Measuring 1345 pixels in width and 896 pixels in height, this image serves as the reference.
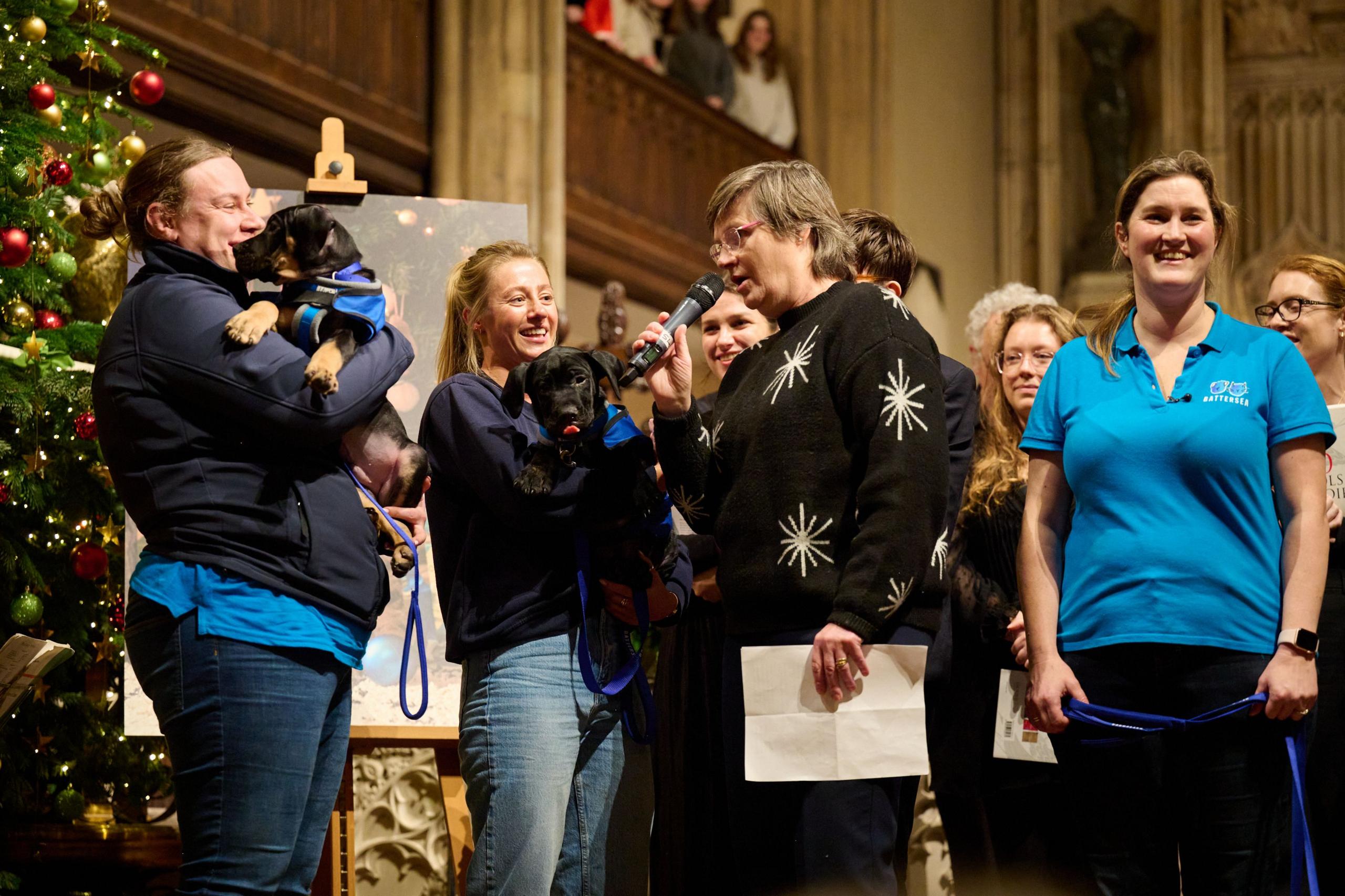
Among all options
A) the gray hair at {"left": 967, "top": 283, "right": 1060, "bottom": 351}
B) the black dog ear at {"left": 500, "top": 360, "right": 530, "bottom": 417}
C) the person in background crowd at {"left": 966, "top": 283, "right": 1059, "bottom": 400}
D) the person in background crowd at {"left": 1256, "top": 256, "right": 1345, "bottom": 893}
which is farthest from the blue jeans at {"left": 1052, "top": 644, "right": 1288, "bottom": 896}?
the gray hair at {"left": 967, "top": 283, "right": 1060, "bottom": 351}

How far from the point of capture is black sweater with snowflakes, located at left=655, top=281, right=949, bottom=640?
7.01 ft

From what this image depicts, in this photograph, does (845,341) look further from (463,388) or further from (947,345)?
(947,345)

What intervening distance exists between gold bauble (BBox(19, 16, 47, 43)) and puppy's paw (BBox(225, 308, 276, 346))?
2057 mm

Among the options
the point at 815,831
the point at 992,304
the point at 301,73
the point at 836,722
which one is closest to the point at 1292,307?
the point at 992,304

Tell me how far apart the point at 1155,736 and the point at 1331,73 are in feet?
33.6

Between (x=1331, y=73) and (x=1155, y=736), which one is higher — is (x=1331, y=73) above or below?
above

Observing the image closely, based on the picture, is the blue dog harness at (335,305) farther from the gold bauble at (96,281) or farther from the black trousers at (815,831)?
the gold bauble at (96,281)

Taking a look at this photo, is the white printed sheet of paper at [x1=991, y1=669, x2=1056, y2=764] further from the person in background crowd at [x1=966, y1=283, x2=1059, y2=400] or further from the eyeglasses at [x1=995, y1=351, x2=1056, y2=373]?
the person in background crowd at [x1=966, y1=283, x2=1059, y2=400]

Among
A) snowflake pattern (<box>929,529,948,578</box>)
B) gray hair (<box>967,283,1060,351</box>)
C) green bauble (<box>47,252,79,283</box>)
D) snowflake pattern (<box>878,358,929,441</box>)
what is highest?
green bauble (<box>47,252,79,283</box>)

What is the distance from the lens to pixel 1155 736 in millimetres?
2217

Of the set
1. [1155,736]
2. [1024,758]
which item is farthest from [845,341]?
[1024,758]

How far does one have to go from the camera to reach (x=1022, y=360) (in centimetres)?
343

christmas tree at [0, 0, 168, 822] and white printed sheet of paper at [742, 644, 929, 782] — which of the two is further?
christmas tree at [0, 0, 168, 822]

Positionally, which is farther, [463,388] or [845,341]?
[463,388]
